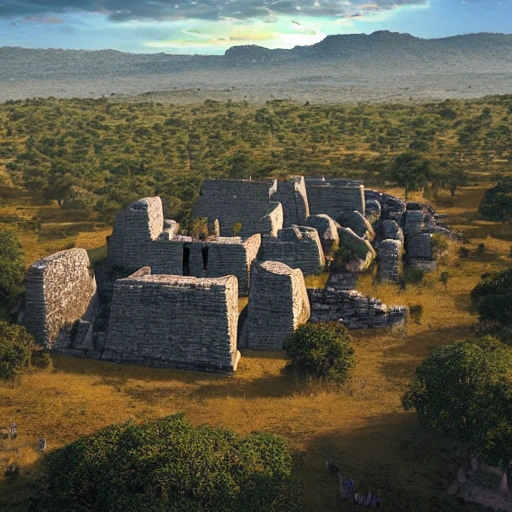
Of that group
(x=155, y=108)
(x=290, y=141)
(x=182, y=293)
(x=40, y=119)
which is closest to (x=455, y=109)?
(x=290, y=141)

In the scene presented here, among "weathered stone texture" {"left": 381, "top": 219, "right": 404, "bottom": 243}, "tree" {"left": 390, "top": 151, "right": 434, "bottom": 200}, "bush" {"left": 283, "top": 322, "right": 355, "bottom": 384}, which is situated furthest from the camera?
"tree" {"left": 390, "top": 151, "right": 434, "bottom": 200}

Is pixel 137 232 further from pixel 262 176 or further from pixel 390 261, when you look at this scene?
pixel 262 176

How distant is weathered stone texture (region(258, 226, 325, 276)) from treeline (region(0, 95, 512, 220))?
781 centimetres

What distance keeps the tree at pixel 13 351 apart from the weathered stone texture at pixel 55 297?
0.95 metres

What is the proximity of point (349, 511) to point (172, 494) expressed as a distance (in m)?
3.59

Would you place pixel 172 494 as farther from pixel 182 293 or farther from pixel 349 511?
pixel 182 293

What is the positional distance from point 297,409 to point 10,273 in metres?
11.4

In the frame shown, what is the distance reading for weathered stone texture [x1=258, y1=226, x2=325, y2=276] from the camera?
26203 mm

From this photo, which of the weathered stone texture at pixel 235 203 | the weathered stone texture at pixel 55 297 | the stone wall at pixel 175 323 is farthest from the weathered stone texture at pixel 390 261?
the weathered stone texture at pixel 55 297

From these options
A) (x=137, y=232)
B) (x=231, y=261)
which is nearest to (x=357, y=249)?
(x=231, y=261)

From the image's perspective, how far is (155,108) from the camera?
101375mm

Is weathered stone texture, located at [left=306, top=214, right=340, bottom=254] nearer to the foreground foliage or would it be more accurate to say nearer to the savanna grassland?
the savanna grassland

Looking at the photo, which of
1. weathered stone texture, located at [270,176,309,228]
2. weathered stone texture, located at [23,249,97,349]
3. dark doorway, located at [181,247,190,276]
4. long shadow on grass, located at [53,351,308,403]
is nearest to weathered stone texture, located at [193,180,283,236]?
weathered stone texture, located at [270,176,309,228]

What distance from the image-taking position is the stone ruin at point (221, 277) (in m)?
18.8
